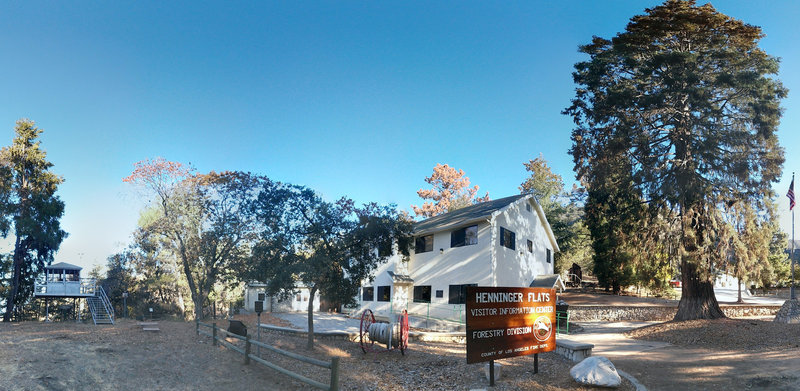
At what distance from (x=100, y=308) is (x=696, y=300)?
34.2 m

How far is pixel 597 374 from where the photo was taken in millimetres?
10852

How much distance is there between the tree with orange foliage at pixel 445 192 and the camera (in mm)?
57344

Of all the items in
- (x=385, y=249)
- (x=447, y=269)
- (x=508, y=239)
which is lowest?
(x=447, y=269)

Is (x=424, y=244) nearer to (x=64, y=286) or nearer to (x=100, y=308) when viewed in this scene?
(x=100, y=308)

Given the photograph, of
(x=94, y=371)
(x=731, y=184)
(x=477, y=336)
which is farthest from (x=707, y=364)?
(x=94, y=371)

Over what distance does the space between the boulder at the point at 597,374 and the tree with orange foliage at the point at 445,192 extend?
45.6 m

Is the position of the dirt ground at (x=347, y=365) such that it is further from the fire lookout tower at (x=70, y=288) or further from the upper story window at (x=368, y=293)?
the upper story window at (x=368, y=293)

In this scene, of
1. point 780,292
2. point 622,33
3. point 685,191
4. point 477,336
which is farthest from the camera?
point 780,292

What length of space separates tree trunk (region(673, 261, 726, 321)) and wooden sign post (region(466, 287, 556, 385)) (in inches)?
578

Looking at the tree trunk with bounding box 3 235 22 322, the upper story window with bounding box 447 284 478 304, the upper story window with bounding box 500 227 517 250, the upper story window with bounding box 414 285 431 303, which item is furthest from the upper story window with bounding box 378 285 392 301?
the tree trunk with bounding box 3 235 22 322

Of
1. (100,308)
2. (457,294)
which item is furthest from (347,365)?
(100,308)

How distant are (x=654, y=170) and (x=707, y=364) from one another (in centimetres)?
1189

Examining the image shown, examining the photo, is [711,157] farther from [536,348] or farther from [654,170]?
[536,348]

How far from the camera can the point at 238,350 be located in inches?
570
